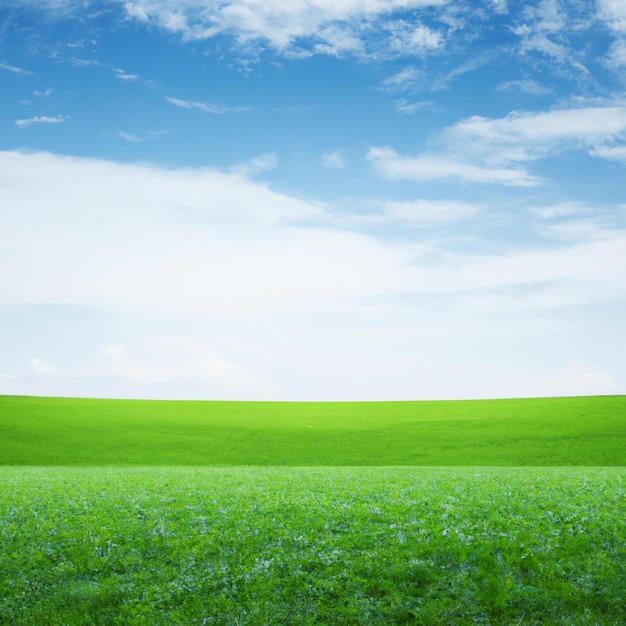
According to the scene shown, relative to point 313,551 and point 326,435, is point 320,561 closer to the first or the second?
point 313,551

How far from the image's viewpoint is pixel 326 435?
65.5m

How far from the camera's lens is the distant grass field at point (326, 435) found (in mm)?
55688

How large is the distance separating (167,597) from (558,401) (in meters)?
79.0

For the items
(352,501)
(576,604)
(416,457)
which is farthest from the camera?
(416,457)

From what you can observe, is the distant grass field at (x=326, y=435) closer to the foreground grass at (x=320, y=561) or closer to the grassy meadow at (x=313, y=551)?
the grassy meadow at (x=313, y=551)

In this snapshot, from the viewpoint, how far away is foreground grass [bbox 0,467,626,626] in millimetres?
13383

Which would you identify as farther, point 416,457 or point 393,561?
point 416,457

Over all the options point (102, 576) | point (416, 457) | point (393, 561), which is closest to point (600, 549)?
point (393, 561)

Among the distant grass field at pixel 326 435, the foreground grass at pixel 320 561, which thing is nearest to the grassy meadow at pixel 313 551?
the foreground grass at pixel 320 561

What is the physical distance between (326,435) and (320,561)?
50890 mm

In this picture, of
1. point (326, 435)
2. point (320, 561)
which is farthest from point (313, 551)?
point (326, 435)

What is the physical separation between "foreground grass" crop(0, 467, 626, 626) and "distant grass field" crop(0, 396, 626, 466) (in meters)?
35.9

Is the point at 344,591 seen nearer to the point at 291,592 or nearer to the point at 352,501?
the point at 291,592

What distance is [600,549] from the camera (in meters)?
15.5
